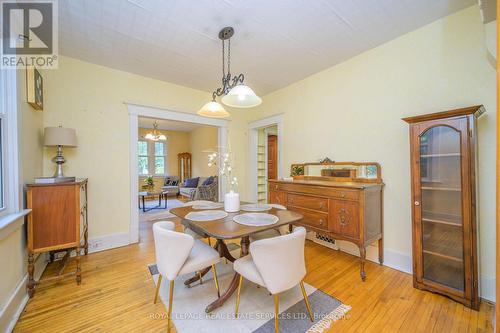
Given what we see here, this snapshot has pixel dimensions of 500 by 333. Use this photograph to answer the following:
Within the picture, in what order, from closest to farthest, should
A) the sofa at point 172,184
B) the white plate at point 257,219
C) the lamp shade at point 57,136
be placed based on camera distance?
the white plate at point 257,219
the lamp shade at point 57,136
the sofa at point 172,184

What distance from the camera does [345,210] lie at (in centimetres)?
224

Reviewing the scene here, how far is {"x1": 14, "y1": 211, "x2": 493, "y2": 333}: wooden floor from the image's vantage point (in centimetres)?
151

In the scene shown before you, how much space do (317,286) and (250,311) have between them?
0.77 m

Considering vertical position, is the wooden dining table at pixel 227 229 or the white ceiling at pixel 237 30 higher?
the white ceiling at pixel 237 30

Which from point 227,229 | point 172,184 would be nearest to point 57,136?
point 227,229

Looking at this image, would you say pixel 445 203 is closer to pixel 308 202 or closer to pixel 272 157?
pixel 308 202

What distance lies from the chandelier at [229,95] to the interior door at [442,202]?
5.42 ft

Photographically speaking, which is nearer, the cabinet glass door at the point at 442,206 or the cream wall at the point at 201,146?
the cabinet glass door at the point at 442,206

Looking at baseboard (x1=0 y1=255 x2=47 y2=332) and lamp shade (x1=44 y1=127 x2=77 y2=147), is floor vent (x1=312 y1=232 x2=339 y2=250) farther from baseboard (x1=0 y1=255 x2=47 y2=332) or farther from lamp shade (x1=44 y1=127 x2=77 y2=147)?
lamp shade (x1=44 y1=127 x2=77 y2=147)

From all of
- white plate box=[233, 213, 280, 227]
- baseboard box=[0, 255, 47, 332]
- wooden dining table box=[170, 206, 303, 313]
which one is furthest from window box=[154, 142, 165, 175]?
white plate box=[233, 213, 280, 227]

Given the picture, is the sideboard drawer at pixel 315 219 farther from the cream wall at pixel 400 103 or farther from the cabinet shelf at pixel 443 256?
the cabinet shelf at pixel 443 256

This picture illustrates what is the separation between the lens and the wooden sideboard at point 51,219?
1.85 m

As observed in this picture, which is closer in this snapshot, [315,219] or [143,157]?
[315,219]

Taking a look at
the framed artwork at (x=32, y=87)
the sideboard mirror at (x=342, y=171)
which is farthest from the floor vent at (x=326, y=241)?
the framed artwork at (x=32, y=87)
